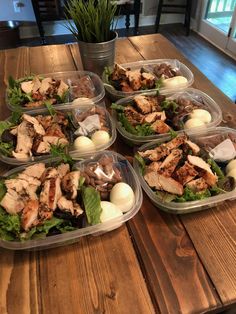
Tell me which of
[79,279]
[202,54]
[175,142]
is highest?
[175,142]

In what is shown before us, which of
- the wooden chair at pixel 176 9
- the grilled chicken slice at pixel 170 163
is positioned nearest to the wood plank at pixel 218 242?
the grilled chicken slice at pixel 170 163

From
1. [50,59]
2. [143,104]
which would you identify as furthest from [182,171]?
[50,59]

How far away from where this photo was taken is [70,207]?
0.65 m

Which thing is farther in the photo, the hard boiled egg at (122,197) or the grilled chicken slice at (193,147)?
the grilled chicken slice at (193,147)

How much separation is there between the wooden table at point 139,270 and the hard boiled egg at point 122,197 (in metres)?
0.05

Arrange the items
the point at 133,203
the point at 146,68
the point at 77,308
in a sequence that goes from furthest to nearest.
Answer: the point at 146,68 < the point at 133,203 < the point at 77,308

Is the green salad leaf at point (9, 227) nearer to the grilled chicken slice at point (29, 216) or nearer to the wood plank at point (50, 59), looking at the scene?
the grilled chicken slice at point (29, 216)

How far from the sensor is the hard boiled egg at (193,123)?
92 centimetres

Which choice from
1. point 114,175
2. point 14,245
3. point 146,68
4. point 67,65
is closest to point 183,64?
point 146,68

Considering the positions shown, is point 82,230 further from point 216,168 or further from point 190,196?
point 216,168

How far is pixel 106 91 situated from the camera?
116cm

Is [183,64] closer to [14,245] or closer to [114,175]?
[114,175]

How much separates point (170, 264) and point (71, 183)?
0.30 meters

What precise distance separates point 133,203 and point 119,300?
22cm
